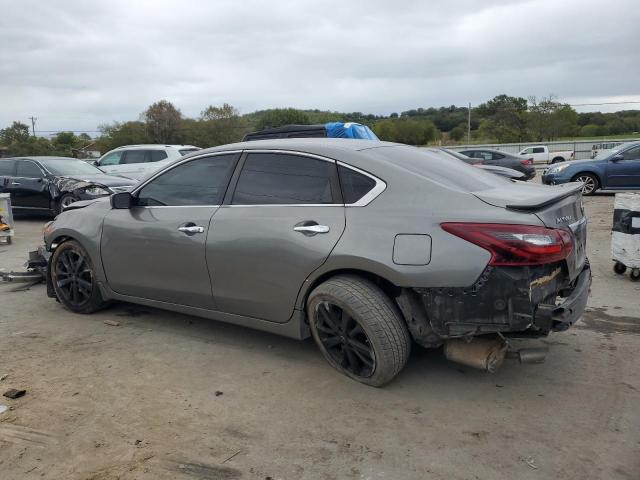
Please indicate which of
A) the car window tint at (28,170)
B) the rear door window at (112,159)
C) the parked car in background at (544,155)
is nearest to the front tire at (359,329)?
the car window tint at (28,170)

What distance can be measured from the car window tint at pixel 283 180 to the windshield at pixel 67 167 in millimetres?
9499

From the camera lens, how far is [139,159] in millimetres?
15883

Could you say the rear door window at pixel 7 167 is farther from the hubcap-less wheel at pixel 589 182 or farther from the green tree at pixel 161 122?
the green tree at pixel 161 122

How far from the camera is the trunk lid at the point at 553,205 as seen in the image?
316 cm

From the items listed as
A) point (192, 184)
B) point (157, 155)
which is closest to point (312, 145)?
point (192, 184)

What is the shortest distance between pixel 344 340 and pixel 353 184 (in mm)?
1020

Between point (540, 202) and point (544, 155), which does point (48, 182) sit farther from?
point (544, 155)

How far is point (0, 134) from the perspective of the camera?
1892 inches

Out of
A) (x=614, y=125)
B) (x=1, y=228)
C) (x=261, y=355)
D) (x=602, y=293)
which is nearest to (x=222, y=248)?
(x=261, y=355)

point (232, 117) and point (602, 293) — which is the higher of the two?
point (232, 117)

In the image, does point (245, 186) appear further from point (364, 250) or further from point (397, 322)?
point (397, 322)

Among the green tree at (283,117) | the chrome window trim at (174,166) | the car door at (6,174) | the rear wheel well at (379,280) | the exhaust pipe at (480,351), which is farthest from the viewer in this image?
the green tree at (283,117)

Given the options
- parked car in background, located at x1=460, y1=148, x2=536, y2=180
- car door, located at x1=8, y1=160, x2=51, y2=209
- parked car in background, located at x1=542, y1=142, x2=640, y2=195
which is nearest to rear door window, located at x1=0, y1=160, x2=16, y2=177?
car door, located at x1=8, y1=160, x2=51, y2=209

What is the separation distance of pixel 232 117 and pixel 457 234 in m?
56.8
